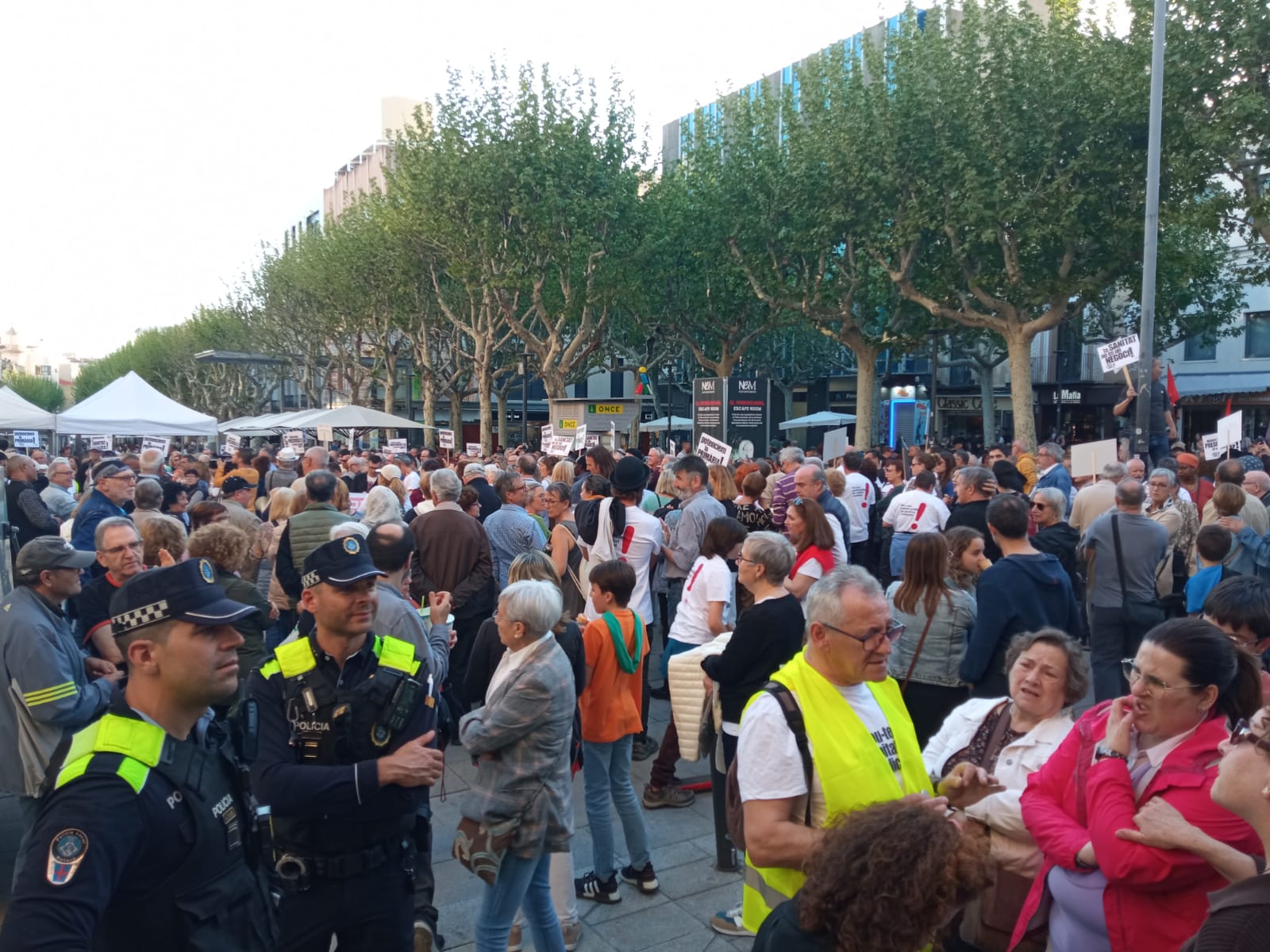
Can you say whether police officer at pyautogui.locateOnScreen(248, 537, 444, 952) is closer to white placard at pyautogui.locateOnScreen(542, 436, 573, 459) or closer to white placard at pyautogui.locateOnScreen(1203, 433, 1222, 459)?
white placard at pyautogui.locateOnScreen(1203, 433, 1222, 459)

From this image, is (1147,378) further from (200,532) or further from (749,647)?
(200,532)

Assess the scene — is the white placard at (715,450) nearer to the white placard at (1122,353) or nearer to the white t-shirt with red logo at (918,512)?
the white t-shirt with red logo at (918,512)

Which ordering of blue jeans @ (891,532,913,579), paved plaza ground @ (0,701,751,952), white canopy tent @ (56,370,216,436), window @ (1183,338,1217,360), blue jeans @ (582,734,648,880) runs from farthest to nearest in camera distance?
1. window @ (1183,338,1217,360)
2. white canopy tent @ (56,370,216,436)
3. blue jeans @ (891,532,913,579)
4. blue jeans @ (582,734,648,880)
5. paved plaza ground @ (0,701,751,952)

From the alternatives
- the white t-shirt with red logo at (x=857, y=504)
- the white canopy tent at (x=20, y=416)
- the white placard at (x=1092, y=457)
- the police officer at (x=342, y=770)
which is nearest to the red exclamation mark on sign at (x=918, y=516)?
the white t-shirt with red logo at (x=857, y=504)

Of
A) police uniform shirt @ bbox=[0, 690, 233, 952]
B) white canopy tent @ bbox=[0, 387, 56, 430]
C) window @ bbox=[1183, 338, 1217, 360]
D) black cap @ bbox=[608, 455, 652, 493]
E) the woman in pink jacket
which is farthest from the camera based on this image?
window @ bbox=[1183, 338, 1217, 360]

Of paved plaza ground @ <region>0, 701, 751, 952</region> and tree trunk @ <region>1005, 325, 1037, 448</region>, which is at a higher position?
tree trunk @ <region>1005, 325, 1037, 448</region>

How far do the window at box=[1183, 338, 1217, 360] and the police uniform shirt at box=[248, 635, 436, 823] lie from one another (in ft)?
127

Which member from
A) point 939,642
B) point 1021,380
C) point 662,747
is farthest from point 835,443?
point 939,642

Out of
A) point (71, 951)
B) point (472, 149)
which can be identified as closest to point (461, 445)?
point (472, 149)

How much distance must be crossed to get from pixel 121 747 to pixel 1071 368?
42707 mm

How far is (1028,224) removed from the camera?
1806cm

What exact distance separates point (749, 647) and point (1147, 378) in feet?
35.1

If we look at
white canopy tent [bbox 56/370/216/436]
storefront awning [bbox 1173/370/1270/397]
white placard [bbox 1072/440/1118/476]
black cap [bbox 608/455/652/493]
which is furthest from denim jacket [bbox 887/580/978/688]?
storefront awning [bbox 1173/370/1270/397]

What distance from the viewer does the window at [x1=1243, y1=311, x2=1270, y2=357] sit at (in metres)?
33.4
